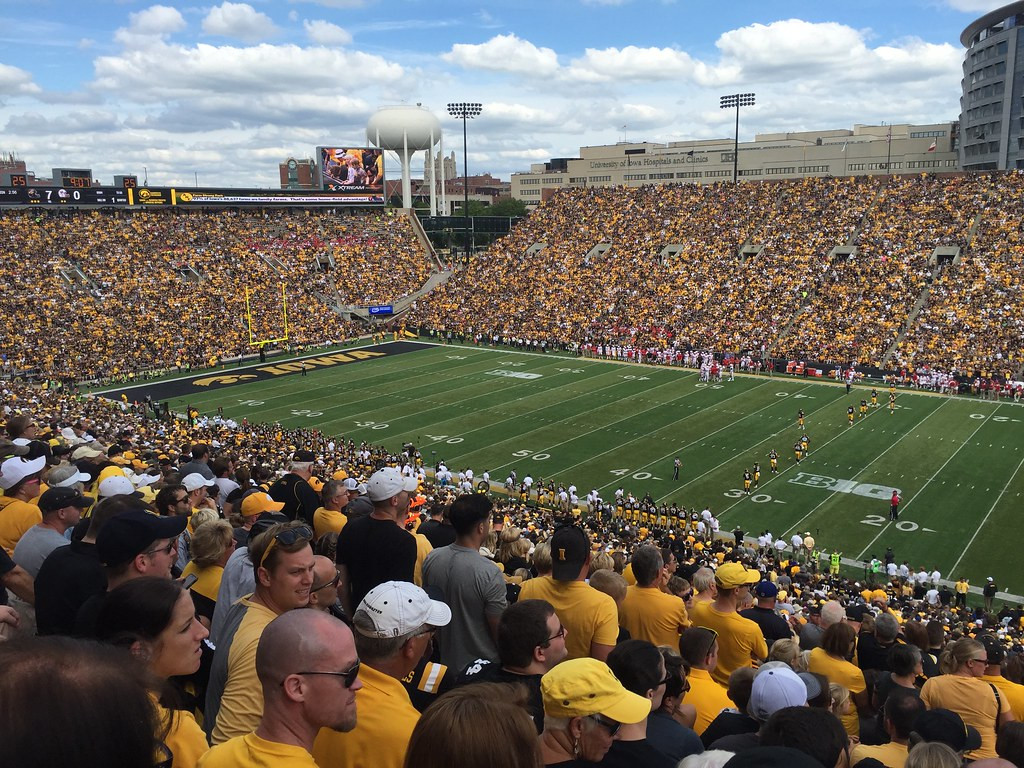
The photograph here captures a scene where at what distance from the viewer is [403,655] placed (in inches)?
133

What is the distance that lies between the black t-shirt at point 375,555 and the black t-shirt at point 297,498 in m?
2.53

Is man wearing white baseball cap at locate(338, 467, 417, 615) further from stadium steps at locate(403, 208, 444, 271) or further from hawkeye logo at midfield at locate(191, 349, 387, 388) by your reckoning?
stadium steps at locate(403, 208, 444, 271)

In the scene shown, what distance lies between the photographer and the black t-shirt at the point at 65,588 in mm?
4562

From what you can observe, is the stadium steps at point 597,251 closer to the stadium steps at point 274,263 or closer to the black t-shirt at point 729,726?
the stadium steps at point 274,263

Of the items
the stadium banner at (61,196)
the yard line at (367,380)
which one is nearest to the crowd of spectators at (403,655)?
the yard line at (367,380)

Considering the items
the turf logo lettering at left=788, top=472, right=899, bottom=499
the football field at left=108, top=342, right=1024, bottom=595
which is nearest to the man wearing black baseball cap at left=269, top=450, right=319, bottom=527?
the football field at left=108, top=342, right=1024, bottom=595

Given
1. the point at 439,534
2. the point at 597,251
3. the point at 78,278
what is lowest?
the point at 439,534

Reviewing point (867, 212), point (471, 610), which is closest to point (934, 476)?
point (471, 610)

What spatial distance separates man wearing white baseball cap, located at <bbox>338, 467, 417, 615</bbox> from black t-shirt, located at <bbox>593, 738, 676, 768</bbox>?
2.36 m

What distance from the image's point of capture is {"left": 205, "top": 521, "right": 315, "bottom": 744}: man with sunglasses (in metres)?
3.46

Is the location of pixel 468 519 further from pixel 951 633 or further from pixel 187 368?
pixel 187 368

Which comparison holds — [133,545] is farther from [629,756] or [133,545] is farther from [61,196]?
[61,196]

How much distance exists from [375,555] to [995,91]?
8018 centimetres

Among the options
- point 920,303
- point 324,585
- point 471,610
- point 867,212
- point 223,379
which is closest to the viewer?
point 324,585
